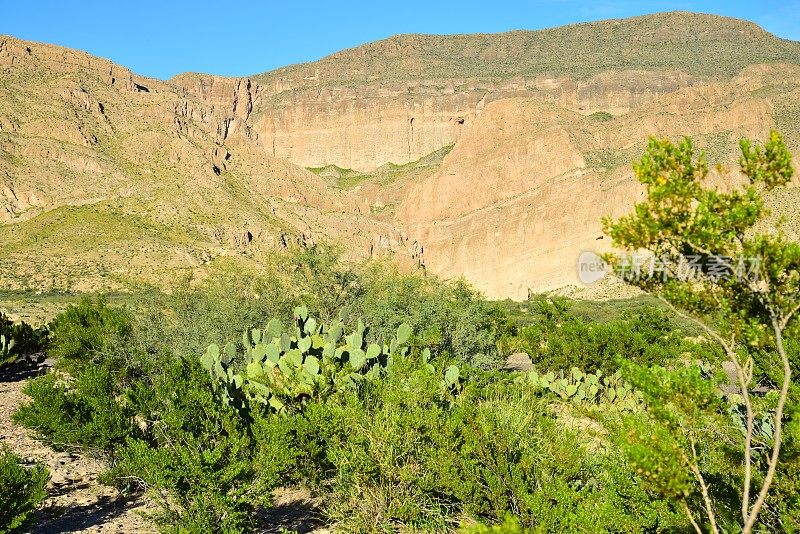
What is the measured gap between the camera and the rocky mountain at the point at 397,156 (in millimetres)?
64375

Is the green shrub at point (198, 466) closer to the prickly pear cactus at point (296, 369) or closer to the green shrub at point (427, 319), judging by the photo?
the prickly pear cactus at point (296, 369)

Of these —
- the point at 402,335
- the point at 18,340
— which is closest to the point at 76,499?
the point at 402,335

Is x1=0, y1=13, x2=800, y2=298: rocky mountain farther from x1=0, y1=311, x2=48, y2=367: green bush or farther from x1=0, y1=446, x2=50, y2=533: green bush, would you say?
x1=0, y1=446, x2=50, y2=533: green bush

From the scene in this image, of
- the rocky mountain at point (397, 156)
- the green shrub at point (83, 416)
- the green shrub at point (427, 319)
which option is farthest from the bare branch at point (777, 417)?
the rocky mountain at point (397, 156)

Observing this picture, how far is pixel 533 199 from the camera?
93688mm

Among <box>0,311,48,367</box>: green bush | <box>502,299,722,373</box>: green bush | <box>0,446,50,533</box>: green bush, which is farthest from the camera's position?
<box>0,311,48,367</box>: green bush

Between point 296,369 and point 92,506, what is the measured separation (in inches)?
163

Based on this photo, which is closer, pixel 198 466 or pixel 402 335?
pixel 198 466

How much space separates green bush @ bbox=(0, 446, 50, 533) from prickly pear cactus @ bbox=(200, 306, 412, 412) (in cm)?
397

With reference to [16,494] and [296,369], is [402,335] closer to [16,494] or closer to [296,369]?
[296,369]

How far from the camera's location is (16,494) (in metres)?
7.50

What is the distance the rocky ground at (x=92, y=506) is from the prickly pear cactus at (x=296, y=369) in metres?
1.94

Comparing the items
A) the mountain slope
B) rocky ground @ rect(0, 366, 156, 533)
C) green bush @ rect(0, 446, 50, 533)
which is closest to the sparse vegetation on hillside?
the mountain slope

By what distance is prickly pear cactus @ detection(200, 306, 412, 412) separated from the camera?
11883 mm
